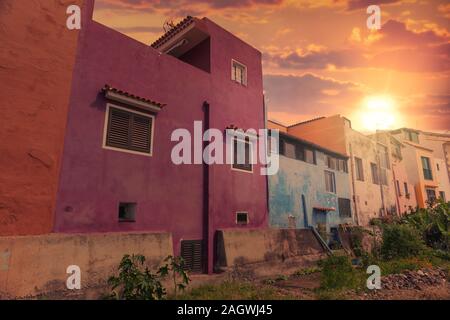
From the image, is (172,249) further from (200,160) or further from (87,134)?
(87,134)

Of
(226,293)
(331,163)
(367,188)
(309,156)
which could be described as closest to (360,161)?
(367,188)

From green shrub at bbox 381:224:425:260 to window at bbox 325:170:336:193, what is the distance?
5625mm

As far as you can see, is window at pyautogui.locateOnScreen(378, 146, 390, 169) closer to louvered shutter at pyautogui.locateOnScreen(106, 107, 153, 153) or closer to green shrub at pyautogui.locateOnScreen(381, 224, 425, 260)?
green shrub at pyautogui.locateOnScreen(381, 224, 425, 260)

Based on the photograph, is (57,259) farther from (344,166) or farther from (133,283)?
(344,166)

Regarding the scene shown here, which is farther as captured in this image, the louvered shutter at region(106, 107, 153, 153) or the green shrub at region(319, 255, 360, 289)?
the green shrub at region(319, 255, 360, 289)

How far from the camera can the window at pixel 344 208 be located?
816 inches

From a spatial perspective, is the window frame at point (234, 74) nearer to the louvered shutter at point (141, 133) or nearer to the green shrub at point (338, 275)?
the louvered shutter at point (141, 133)

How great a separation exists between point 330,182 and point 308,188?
3824 millimetres

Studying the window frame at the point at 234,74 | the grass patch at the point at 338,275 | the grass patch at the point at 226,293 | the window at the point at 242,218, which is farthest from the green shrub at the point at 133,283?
the window frame at the point at 234,74

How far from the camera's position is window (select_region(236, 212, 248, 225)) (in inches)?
439

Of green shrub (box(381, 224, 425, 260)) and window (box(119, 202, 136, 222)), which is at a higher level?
window (box(119, 202, 136, 222))

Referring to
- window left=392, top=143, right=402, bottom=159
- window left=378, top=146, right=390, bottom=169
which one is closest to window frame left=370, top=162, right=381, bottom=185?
window left=378, top=146, right=390, bottom=169

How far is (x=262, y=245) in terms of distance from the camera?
1109cm

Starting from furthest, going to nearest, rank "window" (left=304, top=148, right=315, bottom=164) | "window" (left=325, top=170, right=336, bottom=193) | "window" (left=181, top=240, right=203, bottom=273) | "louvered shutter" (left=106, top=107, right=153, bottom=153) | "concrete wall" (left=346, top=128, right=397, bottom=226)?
"concrete wall" (left=346, top=128, right=397, bottom=226) < "window" (left=325, top=170, right=336, bottom=193) < "window" (left=304, top=148, right=315, bottom=164) < "window" (left=181, top=240, right=203, bottom=273) < "louvered shutter" (left=106, top=107, right=153, bottom=153)
